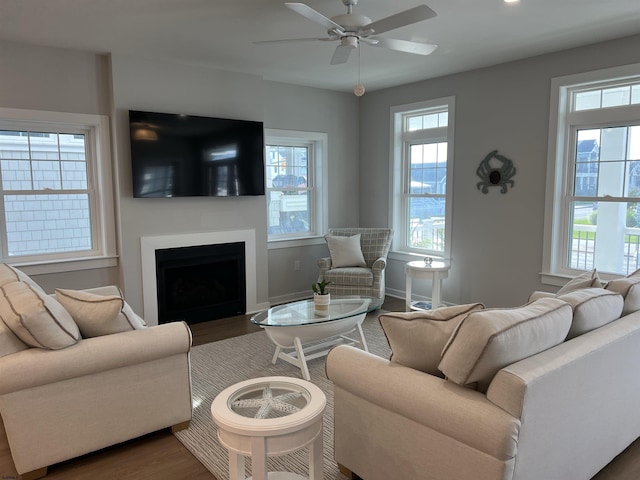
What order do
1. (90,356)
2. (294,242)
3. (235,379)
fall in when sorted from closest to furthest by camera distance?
1. (90,356)
2. (235,379)
3. (294,242)

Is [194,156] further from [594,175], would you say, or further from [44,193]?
[594,175]

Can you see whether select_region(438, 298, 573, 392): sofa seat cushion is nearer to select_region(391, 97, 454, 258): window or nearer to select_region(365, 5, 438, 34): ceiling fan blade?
select_region(365, 5, 438, 34): ceiling fan blade

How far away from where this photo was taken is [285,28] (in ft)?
11.6

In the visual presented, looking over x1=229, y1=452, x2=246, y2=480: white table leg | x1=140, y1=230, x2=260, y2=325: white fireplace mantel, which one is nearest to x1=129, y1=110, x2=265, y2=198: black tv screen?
x1=140, y1=230, x2=260, y2=325: white fireplace mantel

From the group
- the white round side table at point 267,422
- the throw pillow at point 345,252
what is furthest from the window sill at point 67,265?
the white round side table at point 267,422

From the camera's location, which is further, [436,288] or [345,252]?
[345,252]

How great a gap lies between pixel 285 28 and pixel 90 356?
266 cm

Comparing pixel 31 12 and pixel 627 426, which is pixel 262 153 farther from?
pixel 627 426

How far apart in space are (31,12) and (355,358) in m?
3.16

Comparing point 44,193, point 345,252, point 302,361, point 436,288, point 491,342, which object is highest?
point 44,193

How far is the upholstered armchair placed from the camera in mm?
5020

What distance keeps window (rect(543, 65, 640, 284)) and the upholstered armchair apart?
5.55 ft

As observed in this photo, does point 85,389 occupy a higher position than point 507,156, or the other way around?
point 507,156

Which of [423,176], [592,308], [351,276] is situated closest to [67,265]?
[351,276]
